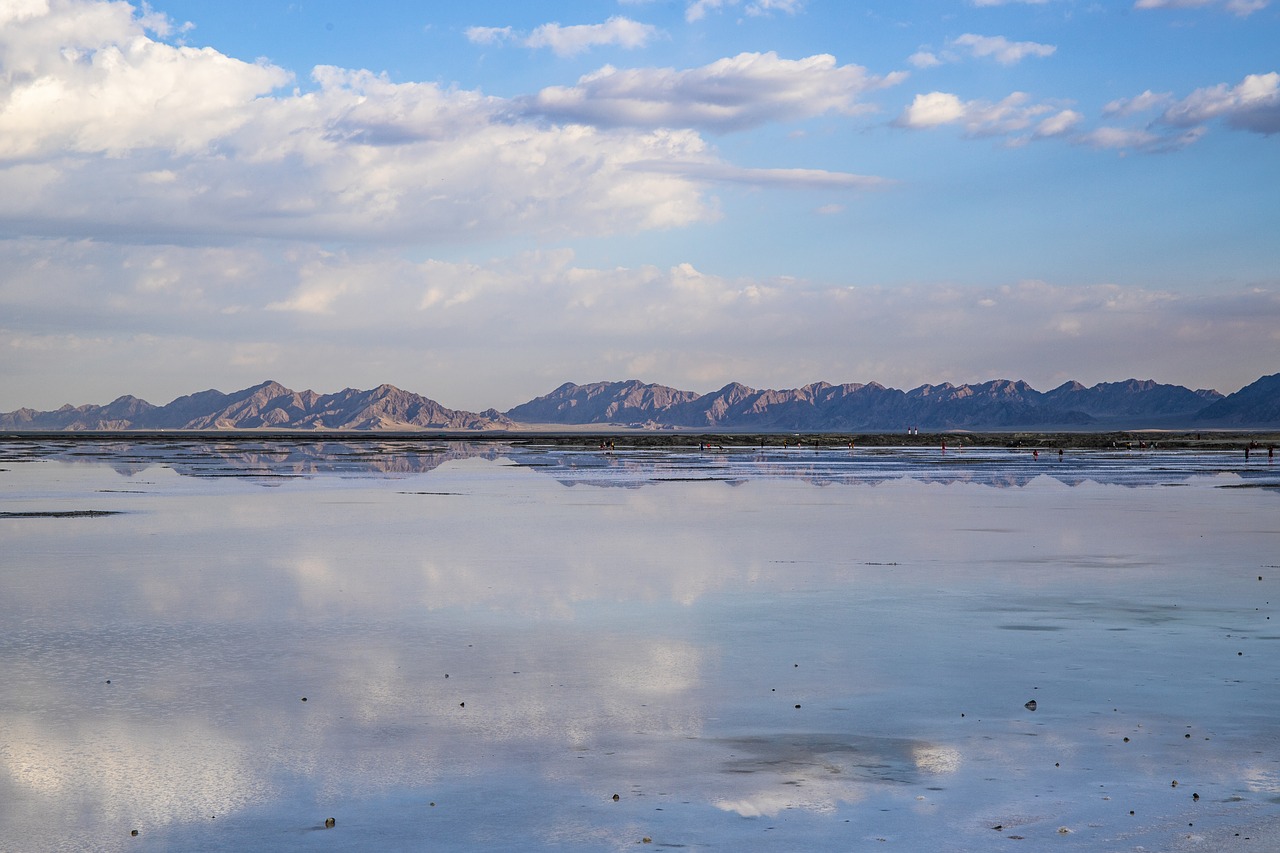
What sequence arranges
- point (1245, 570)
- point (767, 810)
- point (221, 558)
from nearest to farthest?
point (767, 810) < point (1245, 570) < point (221, 558)

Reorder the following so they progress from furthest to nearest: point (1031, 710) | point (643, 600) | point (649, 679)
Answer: point (643, 600), point (649, 679), point (1031, 710)

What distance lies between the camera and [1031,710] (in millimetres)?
11656

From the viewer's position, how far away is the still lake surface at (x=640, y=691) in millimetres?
8625

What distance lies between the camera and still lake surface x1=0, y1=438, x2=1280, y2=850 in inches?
340

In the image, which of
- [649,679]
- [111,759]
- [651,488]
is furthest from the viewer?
[651,488]

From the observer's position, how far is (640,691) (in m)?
12.5

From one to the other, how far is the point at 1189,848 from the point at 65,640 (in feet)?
43.5

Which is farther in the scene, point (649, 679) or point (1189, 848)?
point (649, 679)

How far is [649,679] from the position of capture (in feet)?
42.7

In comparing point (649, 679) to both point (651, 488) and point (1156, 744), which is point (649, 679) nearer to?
point (1156, 744)

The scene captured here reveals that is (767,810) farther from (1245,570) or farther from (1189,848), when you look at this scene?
(1245,570)

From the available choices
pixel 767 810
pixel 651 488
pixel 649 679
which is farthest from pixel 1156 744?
pixel 651 488

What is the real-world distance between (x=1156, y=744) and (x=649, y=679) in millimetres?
5150

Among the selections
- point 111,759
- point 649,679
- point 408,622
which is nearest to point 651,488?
point 408,622
